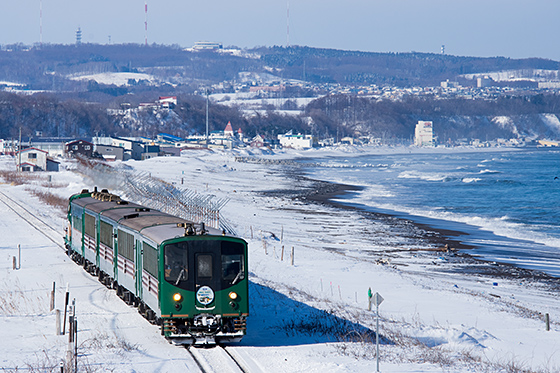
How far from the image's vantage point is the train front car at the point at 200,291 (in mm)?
15680

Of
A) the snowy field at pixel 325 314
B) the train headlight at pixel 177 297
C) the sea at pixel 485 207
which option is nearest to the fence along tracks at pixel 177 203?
the snowy field at pixel 325 314

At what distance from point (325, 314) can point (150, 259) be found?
5.60m

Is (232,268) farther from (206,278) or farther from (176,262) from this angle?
(176,262)

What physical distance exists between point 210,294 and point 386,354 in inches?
165

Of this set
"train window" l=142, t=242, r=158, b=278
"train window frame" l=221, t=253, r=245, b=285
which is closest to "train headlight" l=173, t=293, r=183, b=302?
"train window" l=142, t=242, r=158, b=278

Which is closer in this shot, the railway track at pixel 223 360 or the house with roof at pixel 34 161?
the railway track at pixel 223 360

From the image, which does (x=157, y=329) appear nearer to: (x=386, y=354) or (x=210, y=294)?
(x=210, y=294)

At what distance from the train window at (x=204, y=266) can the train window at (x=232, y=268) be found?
0.33 meters

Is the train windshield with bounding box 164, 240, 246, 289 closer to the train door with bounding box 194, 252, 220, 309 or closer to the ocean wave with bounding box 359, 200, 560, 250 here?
the train door with bounding box 194, 252, 220, 309

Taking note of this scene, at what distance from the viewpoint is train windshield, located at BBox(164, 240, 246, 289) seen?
15742 mm

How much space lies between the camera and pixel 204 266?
15883mm

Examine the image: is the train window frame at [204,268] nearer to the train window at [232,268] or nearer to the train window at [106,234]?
the train window at [232,268]

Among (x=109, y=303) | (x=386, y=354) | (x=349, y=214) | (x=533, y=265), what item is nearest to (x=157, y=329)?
(x=109, y=303)

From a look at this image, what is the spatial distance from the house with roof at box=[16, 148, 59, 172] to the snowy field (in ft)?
166
